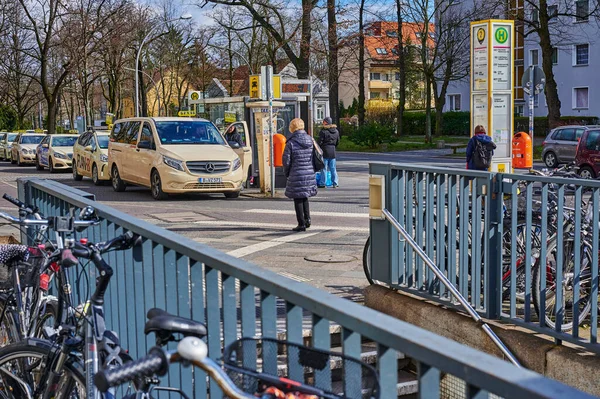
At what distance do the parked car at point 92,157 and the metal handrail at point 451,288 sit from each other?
17705 millimetres

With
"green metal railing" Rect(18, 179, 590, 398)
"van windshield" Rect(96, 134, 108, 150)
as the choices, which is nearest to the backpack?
"green metal railing" Rect(18, 179, 590, 398)

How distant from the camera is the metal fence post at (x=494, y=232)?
6473mm

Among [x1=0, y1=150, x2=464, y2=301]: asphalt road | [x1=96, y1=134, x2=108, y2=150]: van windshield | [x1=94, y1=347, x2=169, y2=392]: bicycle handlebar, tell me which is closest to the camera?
[x1=94, y1=347, x2=169, y2=392]: bicycle handlebar

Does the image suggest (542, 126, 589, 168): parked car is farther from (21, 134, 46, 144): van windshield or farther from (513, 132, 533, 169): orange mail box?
(21, 134, 46, 144): van windshield

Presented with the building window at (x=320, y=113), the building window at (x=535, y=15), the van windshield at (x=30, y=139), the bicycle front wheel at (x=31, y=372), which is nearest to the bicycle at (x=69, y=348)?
the bicycle front wheel at (x=31, y=372)

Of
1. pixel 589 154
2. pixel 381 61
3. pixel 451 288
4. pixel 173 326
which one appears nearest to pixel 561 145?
pixel 589 154

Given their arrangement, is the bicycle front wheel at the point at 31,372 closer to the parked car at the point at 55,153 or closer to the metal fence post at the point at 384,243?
the metal fence post at the point at 384,243

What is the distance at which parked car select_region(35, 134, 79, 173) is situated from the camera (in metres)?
31.9

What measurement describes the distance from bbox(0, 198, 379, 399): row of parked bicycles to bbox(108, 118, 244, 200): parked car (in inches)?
514

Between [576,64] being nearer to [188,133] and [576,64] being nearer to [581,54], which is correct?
[581,54]

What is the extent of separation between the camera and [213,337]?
3.32m

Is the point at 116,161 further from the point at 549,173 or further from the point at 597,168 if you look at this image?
the point at 549,173

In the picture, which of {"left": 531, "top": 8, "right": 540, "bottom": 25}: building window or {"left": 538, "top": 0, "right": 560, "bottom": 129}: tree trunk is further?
{"left": 531, "top": 8, "right": 540, "bottom": 25}: building window

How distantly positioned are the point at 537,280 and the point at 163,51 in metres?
62.8
